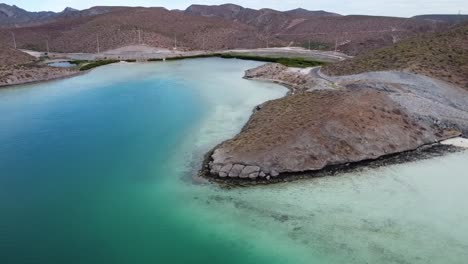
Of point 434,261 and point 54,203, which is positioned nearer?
point 434,261

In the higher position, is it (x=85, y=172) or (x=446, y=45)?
(x=446, y=45)

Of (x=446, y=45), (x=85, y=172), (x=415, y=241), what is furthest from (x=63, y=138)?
(x=446, y=45)

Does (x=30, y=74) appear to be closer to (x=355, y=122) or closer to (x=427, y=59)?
(x=355, y=122)

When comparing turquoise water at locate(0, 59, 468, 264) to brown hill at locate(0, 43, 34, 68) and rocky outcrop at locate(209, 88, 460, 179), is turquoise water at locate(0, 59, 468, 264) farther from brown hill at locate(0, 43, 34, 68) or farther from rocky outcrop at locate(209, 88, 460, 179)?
brown hill at locate(0, 43, 34, 68)

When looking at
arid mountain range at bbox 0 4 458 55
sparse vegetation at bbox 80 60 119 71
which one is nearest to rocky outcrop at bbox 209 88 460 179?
sparse vegetation at bbox 80 60 119 71

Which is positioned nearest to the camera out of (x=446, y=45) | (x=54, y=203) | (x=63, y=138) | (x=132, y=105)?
(x=54, y=203)

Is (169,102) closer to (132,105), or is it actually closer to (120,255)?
(132,105)

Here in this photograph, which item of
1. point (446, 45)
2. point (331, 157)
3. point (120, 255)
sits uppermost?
point (446, 45)

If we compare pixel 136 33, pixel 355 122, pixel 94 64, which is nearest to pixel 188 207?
pixel 355 122

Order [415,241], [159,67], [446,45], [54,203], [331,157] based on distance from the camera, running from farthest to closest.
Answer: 1. [159,67]
2. [446,45]
3. [331,157]
4. [54,203]
5. [415,241]
